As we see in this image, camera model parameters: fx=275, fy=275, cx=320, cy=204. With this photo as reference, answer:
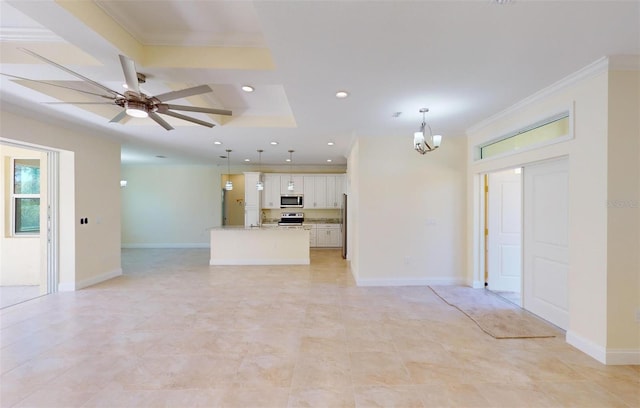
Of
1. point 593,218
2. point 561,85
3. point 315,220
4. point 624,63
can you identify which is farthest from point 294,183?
point 624,63

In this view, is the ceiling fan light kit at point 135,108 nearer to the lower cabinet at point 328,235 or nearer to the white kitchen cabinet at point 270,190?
the white kitchen cabinet at point 270,190

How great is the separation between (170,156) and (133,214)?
3.10 meters

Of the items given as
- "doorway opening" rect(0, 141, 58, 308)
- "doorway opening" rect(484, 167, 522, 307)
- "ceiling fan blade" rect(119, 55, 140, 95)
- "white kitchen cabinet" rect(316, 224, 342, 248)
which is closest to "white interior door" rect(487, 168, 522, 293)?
"doorway opening" rect(484, 167, 522, 307)

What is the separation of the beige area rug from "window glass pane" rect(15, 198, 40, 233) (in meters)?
7.28

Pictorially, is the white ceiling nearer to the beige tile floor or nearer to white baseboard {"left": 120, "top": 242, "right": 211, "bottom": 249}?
the beige tile floor

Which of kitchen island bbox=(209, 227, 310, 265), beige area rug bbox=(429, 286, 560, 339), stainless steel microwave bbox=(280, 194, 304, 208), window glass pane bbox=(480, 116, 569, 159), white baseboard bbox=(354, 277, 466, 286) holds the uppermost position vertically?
window glass pane bbox=(480, 116, 569, 159)

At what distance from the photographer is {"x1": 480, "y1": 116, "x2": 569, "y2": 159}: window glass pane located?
3.04m

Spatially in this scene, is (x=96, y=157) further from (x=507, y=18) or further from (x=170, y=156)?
(x=507, y=18)

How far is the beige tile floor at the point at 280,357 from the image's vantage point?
2.09m

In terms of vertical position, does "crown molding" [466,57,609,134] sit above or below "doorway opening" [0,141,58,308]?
above

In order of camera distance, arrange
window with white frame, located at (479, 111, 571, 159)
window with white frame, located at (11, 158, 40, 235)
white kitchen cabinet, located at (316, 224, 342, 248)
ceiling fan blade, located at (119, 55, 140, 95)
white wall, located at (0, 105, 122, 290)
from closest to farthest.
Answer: ceiling fan blade, located at (119, 55, 140, 95), window with white frame, located at (479, 111, 571, 159), white wall, located at (0, 105, 122, 290), window with white frame, located at (11, 158, 40, 235), white kitchen cabinet, located at (316, 224, 342, 248)

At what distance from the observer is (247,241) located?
6832 mm

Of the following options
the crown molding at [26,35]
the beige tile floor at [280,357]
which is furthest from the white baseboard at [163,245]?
the crown molding at [26,35]

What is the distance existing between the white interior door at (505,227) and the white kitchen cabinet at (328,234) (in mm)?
4896
